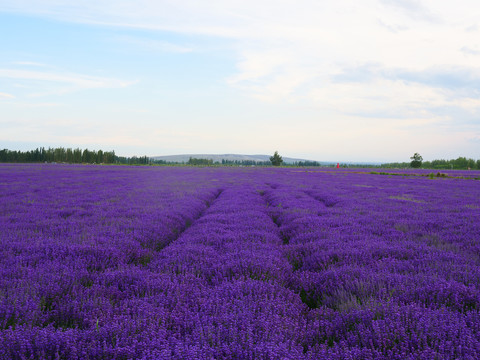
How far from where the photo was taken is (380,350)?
2209mm

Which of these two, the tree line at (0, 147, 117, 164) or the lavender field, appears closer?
the lavender field

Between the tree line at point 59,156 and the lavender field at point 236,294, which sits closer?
the lavender field at point 236,294

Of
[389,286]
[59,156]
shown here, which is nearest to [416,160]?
[389,286]

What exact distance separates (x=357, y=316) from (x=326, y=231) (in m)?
3.79

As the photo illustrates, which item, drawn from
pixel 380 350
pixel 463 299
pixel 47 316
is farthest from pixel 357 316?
pixel 47 316

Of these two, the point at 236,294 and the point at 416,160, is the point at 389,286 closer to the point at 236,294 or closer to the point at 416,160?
the point at 236,294

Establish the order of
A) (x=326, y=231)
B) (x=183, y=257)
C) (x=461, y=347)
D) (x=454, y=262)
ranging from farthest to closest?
(x=326, y=231) < (x=183, y=257) < (x=454, y=262) < (x=461, y=347)

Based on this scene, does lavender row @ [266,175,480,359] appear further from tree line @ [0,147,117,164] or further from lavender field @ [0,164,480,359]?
tree line @ [0,147,117,164]

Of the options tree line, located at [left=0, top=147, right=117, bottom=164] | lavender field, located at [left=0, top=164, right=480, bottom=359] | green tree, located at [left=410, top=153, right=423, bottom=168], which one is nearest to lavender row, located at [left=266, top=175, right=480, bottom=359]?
lavender field, located at [left=0, top=164, right=480, bottom=359]

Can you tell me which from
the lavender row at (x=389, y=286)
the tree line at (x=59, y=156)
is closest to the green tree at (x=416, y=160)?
the lavender row at (x=389, y=286)

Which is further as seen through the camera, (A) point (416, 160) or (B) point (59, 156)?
(B) point (59, 156)

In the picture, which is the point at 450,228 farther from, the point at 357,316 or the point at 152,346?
the point at 152,346

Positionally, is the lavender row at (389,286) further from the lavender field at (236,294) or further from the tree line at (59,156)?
the tree line at (59,156)

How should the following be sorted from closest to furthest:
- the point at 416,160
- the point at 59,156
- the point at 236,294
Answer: the point at 236,294, the point at 416,160, the point at 59,156
